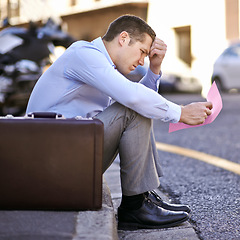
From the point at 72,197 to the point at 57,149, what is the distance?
0.78ft

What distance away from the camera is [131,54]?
8.89 feet

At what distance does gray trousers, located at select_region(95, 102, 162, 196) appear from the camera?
2498mm

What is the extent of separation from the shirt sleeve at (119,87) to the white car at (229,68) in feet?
40.6

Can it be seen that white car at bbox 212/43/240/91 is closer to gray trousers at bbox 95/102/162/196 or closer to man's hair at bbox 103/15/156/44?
man's hair at bbox 103/15/156/44

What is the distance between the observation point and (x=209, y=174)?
4.06 metres

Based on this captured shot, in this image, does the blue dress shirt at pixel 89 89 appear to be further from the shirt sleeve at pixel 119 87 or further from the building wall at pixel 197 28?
the building wall at pixel 197 28

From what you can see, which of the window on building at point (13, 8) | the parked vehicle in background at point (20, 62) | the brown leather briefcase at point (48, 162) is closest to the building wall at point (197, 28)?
the window on building at point (13, 8)

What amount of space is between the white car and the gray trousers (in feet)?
40.5

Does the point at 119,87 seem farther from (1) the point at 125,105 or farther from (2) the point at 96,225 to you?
(2) the point at 96,225

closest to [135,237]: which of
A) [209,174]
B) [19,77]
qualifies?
[209,174]

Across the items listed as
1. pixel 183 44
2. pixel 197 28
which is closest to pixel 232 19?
pixel 197 28

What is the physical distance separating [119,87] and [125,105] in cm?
9

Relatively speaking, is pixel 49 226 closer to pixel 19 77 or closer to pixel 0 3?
pixel 19 77

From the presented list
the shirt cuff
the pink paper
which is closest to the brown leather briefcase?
the shirt cuff
